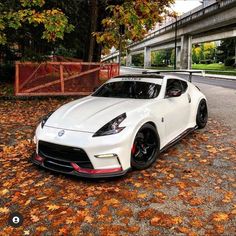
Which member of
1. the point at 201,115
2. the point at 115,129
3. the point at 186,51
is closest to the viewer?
the point at 115,129

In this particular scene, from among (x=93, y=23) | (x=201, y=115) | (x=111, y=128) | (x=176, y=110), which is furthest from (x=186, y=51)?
(x=111, y=128)

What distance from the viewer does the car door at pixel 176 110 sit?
5371 millimetres

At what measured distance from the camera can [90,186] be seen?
13.8ft

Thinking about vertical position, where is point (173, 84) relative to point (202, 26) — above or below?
below

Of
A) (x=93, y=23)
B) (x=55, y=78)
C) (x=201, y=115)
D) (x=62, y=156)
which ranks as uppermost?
(x=93, y=23)

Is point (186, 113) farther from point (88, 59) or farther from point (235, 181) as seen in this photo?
point (88, 59)

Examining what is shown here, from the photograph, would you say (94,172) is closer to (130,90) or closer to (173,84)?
(130,90)

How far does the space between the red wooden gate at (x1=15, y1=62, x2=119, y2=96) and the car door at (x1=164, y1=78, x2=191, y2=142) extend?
6.90m

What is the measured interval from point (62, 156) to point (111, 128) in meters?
0.82

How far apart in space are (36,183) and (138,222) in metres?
1.79

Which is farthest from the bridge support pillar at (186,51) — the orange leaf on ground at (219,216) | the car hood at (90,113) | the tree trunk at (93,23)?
the orange leaf on ground at (219,216)

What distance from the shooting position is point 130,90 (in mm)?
5684

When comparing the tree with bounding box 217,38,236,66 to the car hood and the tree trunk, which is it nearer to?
the tree trunk

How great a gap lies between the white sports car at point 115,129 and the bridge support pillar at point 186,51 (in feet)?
148
